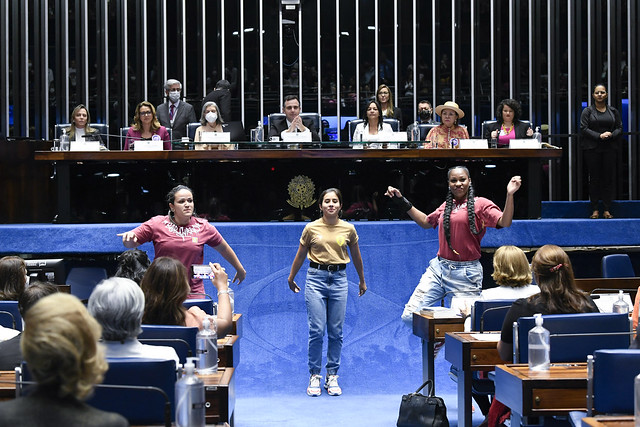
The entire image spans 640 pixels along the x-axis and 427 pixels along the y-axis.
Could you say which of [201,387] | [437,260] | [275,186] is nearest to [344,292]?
[437,260]

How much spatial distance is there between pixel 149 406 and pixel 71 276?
500 cm

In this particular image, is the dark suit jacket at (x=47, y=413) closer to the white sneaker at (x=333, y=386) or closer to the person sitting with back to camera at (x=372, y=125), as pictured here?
the white sneaker at (x=333, y=386)

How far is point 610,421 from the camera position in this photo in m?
2.96

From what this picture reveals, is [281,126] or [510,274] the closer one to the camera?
[510,274]

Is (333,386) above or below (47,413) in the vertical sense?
below

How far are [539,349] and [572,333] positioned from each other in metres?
0.32

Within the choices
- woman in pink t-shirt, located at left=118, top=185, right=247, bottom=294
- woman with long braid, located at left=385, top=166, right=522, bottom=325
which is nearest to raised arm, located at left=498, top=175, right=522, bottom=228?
woman with long braid, located at left=385, top=166, right=522, bottom=325

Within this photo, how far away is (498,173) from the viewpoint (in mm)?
8406

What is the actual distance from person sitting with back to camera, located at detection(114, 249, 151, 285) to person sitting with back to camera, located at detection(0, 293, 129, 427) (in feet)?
10.7

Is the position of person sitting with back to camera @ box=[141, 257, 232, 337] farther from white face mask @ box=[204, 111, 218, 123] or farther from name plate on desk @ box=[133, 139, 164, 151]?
white face mask @ box=[204, 111, 218, 123]

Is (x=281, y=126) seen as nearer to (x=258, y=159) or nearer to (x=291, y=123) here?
(x=291, y=123)

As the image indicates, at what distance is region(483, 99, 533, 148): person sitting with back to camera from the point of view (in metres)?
8.88

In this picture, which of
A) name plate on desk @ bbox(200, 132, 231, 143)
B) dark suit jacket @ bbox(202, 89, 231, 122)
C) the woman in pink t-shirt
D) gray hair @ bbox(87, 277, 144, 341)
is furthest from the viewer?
dark suit jacket @ bbox(202, 89, 231, 122)

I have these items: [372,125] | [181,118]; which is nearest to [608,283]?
[372,125]
